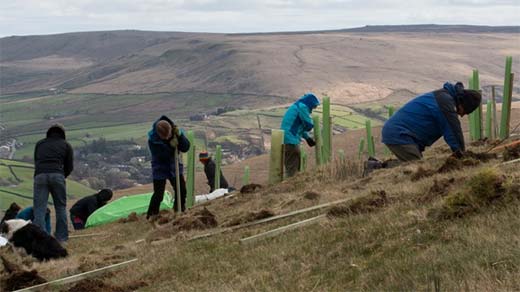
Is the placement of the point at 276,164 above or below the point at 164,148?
below

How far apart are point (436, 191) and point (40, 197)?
6106 mm

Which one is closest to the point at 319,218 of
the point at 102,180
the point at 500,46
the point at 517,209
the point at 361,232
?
the point at 361,232

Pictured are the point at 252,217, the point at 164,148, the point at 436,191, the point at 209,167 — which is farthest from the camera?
the point at 209,167

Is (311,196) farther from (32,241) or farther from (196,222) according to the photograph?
(32,241)

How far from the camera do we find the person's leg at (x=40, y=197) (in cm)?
1230

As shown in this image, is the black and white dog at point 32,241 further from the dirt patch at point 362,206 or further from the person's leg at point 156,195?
the dirt patch at point 362,206

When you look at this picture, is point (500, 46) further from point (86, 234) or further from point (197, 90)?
point (86, 234)

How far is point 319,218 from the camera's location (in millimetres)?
8953

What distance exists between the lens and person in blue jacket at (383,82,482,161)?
436 inches

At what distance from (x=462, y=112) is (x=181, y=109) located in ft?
315

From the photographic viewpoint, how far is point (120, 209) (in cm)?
1762

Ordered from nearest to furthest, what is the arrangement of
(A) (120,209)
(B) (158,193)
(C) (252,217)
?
(C) (252,217) < (B) (158,193) < (A) (120,209)

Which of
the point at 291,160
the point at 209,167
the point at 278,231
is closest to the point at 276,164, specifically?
the point at 291,160

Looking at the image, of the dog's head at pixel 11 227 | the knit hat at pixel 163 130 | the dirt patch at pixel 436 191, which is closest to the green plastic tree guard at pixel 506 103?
the knit hat at pixel 163 130
